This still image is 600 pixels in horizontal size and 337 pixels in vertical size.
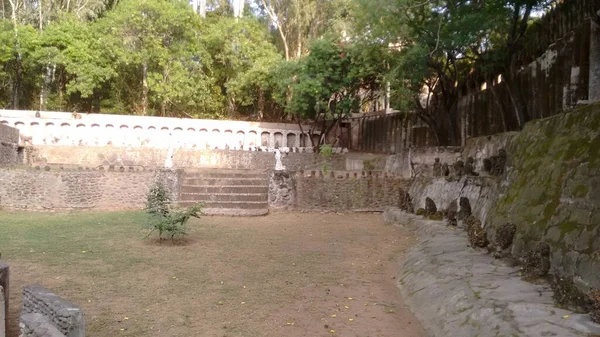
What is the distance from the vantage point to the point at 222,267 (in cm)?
875

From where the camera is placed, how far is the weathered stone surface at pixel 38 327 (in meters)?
3.92

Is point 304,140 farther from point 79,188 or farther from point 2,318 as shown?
point 2,318

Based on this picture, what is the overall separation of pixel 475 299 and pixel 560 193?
217 centimetres

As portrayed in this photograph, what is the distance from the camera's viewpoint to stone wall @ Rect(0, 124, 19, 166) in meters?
20.0

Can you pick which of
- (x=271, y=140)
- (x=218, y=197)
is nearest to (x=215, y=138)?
(x=271, y=140)

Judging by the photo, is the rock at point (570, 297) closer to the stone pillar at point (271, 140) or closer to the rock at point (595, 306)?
the rock at point (595, 306)

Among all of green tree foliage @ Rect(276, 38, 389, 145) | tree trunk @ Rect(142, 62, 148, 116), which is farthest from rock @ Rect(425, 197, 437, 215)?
tree trunk @ Rect(142, 62, 148, 116)

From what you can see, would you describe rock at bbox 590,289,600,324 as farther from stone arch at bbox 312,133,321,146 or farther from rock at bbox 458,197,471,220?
stone arch at bbox 312,133,321,146

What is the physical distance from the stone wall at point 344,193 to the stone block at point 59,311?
1373cm

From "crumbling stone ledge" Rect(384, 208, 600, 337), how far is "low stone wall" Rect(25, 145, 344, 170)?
17366 mm

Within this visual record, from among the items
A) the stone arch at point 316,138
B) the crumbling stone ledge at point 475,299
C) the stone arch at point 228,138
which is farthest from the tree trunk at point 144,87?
the crumbling stone ledge at point 475,299

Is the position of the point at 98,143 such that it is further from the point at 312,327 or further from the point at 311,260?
the point at 312,327

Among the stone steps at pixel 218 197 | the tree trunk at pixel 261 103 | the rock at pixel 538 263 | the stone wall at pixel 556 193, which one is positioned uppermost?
the tree trunk at pixel 261 103

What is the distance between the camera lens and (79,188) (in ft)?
55.4
